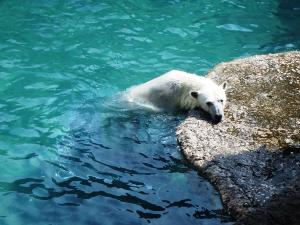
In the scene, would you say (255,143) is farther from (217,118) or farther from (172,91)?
(172,91)

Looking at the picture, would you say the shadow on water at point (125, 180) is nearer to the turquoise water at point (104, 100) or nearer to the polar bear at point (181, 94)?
the turquoise water at point (104, 100)

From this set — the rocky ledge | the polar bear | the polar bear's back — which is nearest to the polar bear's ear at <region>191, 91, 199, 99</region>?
the polar bear

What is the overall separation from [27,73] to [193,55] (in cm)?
446

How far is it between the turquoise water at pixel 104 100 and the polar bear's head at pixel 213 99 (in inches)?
21.8

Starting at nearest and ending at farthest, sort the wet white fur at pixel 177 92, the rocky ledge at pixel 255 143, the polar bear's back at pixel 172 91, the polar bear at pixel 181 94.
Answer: the rocky ledge at pixel 255 143, the polar bear at pixel 181 94, the wet white fur at pixel 177 92, the polar bear's back at pixel 172 91

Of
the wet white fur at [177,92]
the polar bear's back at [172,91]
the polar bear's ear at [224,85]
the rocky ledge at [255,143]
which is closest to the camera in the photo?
the rocky ledge at [255,143]

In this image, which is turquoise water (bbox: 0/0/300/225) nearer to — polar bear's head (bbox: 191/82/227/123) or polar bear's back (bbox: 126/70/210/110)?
polar bear's back (bbox: 126/70/210/110)

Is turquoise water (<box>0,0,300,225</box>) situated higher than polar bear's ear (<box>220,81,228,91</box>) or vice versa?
polar bear's ear (<box>220,81,228,91</box>)

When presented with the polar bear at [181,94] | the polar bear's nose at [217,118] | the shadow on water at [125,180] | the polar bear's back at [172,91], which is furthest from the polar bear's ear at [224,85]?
the shadow on water at [125,180]

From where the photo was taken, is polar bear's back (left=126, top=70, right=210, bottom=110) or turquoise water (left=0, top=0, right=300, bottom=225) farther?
polar bear's back (left=126, top=70, right=210, bottom=110)

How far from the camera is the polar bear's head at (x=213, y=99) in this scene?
7.69m

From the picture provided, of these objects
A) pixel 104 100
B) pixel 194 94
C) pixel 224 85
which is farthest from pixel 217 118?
pixel 104 100

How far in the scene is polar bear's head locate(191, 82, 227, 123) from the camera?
7691 mm

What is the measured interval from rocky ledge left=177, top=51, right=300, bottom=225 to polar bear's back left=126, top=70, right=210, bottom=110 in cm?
44
